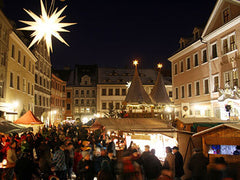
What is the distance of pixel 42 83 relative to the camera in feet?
131

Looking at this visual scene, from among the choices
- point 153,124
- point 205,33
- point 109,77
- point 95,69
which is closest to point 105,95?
point 109,77

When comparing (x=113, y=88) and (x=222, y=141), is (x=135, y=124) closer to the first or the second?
(x=222, y=141)

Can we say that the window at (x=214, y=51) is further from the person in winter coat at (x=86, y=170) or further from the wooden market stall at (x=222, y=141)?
the person in winter coat at (x=86, y=170)

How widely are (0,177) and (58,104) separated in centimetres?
4533

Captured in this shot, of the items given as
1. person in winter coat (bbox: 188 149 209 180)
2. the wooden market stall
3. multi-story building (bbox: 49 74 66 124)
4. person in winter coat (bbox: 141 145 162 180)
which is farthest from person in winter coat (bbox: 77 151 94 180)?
multi-story building (bbox: 49 74 66 124)

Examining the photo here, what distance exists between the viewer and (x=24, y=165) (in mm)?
8453

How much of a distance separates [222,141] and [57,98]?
4716cm

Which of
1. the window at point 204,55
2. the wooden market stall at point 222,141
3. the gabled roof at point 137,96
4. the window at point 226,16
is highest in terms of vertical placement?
the window at point 226,16

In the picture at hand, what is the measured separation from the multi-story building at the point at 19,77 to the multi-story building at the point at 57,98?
610 inches

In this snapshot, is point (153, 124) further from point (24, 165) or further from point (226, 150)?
point (24, 165)

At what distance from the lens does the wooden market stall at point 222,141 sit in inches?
360

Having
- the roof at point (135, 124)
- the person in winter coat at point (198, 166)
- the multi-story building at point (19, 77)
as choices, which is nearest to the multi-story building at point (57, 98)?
the multi-story building at point (19, 77)

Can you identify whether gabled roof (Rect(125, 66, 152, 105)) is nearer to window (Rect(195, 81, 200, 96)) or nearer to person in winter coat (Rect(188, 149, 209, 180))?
window (Rect(195, 81, 200, 96))

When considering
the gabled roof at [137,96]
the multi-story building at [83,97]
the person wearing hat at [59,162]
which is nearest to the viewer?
the person wearing hat at [59,162]
